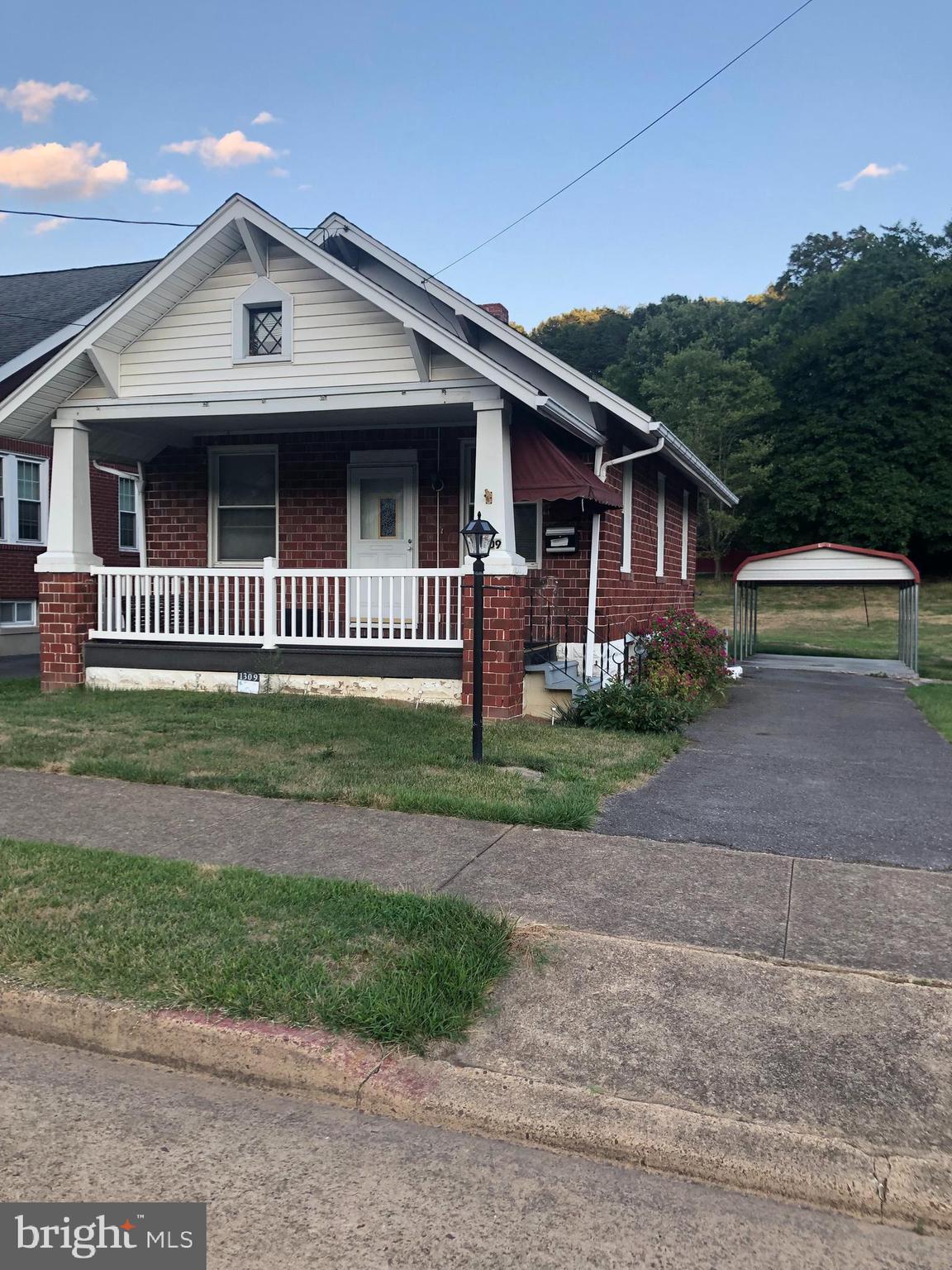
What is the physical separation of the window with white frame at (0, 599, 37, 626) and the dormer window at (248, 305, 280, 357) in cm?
1093

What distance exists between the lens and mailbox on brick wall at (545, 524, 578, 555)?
1183cm

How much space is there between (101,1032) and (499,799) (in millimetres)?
3423

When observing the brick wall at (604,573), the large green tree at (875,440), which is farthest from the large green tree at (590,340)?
the brick wall at (604,573)

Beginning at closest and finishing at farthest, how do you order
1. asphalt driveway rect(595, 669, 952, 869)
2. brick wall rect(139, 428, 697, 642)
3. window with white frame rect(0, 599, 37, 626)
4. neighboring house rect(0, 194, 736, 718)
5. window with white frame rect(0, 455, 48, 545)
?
1. asphalt driveway rect(595, 669, 952, 869)
2. neighboring house rect(0, 194, 736, 718)
3. brick wall rect(139, 428, 697, 642)
4. window with white frame rect(0, 455, 48, 545)
5. window with white frame rect(0, 599, 37, 626)

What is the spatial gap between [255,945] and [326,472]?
9.37m

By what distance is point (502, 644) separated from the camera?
396 inches

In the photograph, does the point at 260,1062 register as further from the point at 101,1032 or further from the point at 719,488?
the point at 719,488

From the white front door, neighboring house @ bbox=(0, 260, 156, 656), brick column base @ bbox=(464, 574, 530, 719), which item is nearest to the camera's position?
brick column base @ bbox=(464, 574, 530, 719)

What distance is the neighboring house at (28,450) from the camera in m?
18.7

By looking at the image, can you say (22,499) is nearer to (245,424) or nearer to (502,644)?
(245,424)

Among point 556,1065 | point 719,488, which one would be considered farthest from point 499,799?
point 719,488

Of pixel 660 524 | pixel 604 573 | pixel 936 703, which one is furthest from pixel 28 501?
pixel 936 703

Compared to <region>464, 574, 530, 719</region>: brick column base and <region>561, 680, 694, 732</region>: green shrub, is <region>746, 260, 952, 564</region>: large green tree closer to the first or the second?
<region>561, 680, 694, 732</region>: green shrub

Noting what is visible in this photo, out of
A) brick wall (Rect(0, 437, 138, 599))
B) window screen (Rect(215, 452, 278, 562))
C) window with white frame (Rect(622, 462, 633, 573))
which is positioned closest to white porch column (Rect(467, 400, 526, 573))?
window with white frame (Rect(622, 462, 633, 573))
